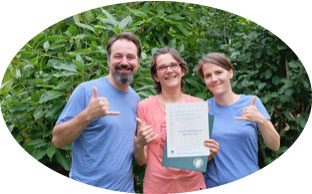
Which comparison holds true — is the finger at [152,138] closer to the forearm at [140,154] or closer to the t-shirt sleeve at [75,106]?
the forearm at [140,154]

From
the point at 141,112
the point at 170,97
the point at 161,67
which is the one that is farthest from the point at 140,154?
the point at 161,67

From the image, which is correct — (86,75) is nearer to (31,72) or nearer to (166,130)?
(31,72)

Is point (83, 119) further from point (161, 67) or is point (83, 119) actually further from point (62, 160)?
point (161, 67)

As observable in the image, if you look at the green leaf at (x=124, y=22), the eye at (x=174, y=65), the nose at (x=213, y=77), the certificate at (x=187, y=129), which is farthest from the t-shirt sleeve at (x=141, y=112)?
the green leaf at (x=124, y=22)

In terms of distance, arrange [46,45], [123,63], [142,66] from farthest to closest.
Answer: [46,45] → [142,66] → [123,63]

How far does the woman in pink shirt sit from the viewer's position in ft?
4.98

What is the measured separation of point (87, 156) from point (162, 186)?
34 cm

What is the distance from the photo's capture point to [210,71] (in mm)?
1602

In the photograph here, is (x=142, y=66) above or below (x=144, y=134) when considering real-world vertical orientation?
above

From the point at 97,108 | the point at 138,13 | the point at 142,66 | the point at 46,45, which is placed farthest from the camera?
the point at 138,13

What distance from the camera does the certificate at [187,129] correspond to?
59.5 inches

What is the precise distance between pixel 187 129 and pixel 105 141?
35 cm

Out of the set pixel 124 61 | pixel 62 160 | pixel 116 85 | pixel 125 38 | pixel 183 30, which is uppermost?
pixel 183 30

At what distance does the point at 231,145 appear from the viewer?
61.1 inches
